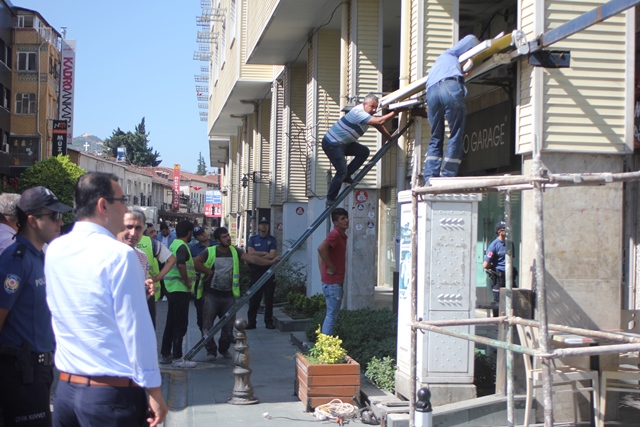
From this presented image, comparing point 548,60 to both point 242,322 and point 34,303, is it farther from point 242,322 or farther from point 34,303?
point 34,303

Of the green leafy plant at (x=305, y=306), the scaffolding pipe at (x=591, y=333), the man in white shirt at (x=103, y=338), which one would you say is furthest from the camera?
the green leafy plant at (x=305, y=306)

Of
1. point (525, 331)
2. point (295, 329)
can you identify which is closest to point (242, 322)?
point (525, 331)

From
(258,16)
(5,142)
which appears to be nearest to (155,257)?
(258,16)

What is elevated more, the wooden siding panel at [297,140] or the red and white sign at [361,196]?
the wooden siding panel at [297,140]

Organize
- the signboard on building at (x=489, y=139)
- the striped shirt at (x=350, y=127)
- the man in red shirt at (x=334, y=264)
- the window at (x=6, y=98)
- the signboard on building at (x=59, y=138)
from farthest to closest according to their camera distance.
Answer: the signboard on building at (x=59, y=138)
the window at (x=6, y=98)
the signboard on building at (x=489, y=139)
the striped shirt at (x=350, y=127)
the man in red shirt at (x=334, y=264)

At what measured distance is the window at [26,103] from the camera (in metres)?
53.3

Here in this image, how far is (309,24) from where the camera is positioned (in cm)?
1644

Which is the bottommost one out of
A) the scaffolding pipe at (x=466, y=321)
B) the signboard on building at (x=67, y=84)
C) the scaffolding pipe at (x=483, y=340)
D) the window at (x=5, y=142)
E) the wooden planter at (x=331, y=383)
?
the wooden planter at (x=331, y=383)

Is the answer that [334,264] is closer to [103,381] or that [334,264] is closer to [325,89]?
[103,381]

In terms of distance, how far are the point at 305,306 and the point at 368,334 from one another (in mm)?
5040

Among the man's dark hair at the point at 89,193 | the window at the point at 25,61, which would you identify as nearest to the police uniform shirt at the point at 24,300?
the man's dark hair at the point at 89,193

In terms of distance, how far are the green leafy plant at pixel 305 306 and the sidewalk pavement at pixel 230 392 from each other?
6.73 feet

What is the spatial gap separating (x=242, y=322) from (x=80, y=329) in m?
4.91

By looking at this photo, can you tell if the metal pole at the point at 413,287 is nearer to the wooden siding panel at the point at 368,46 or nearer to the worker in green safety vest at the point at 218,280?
the worker in green safety vest at the point at 218,280
